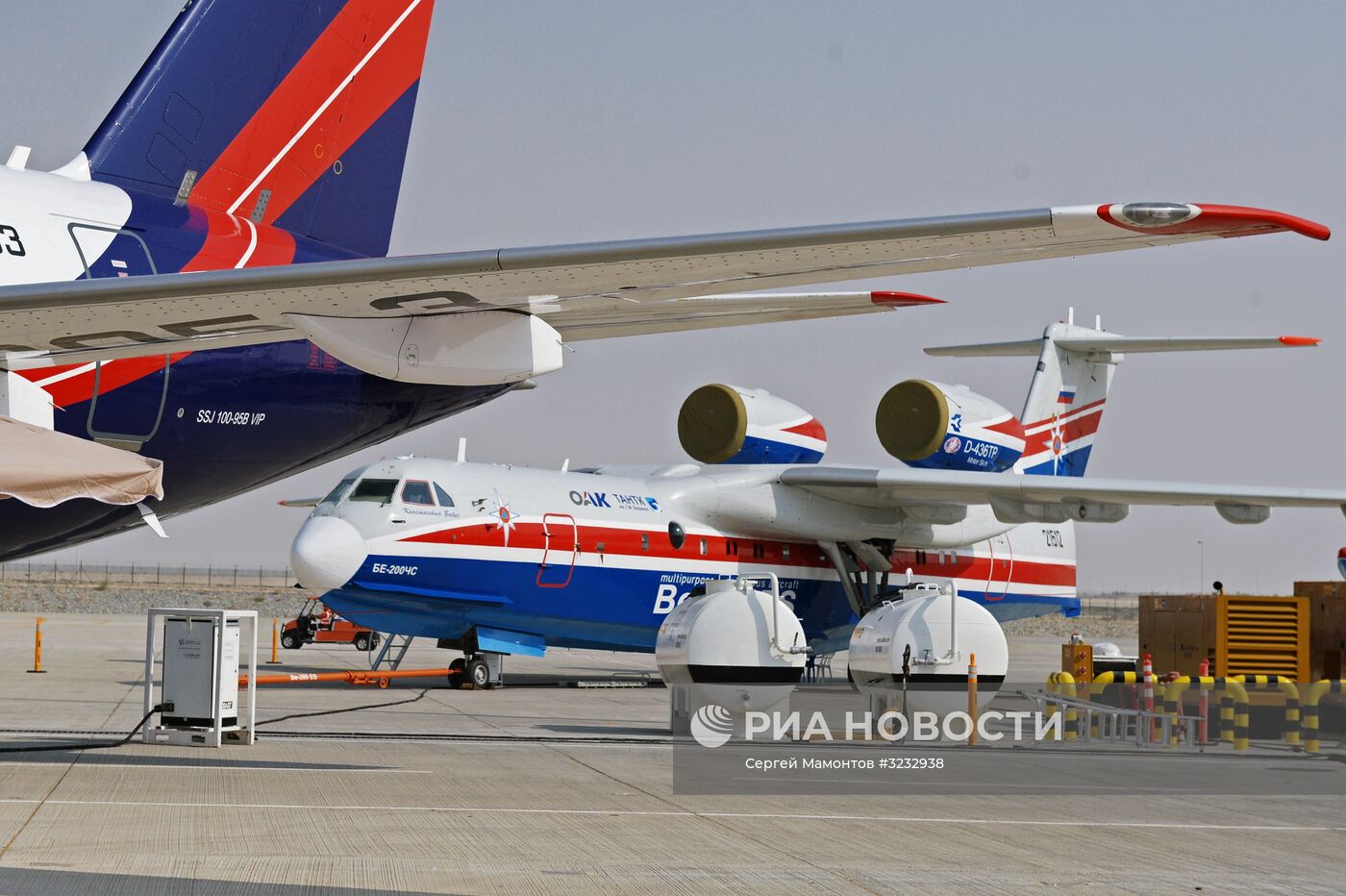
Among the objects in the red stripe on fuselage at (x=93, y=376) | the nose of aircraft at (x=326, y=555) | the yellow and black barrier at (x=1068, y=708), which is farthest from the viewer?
the nose of aircraft at (x=326, y=555)

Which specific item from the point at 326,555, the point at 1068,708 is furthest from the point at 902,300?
the point at 326,555

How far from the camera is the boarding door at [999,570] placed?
1011 inches

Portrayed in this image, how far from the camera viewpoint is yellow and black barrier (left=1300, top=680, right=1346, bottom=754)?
14.0 m

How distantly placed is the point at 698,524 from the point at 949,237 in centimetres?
1562

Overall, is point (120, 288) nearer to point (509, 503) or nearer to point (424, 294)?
point (424, 294)

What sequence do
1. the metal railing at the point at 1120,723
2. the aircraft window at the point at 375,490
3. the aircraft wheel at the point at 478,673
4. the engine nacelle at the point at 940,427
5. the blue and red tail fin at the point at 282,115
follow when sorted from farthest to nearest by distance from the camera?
1. the engine nacelle at the point at 940,427
2. the aircraft wheel at the point at 478,673
3. the aircraft window at the point at 375,490
4. the metal railing at the point at 1120,723
5. the blue and red tail fin at the point at 282,115

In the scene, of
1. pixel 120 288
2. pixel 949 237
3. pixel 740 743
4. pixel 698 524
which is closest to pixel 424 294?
pixel 120 288

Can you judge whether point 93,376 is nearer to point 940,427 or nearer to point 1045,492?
point 1045,492

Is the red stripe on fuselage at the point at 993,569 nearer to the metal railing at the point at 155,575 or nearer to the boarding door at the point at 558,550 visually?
the boarding door at the point at 558,550

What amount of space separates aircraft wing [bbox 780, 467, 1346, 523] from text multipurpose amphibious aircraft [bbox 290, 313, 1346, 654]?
35 millimetres

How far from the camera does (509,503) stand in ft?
65.6

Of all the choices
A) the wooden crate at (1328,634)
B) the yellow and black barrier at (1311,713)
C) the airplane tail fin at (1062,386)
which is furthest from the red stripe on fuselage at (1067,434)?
the yellow and black barrier at (1311,713)

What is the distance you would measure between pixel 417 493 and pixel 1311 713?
35.6ft

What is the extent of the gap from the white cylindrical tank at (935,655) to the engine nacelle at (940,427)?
863cm
